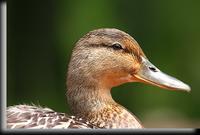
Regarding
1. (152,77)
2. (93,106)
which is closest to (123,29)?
(152,77)

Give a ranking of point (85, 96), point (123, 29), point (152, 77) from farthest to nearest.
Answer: point (123, 29) < point (152, 77) < point (85, 96)

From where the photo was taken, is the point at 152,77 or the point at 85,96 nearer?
the point at 85,96

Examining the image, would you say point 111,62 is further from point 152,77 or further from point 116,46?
point 152,77

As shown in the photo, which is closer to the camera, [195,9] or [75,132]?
[75,132]

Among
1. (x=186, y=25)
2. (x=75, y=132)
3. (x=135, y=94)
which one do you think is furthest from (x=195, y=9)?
(x=75, y=132)

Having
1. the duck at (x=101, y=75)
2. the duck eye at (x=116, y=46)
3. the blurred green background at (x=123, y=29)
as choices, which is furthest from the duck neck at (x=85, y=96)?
the blurred green background at (x=123, y=29)

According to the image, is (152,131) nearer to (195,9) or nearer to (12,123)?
(12,123)

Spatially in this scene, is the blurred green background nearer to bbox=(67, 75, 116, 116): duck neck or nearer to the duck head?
the duck head
